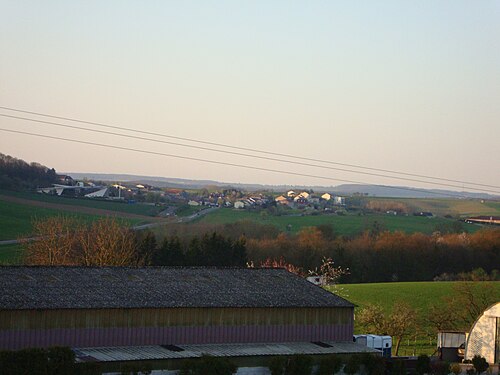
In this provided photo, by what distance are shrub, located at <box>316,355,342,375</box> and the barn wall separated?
3.97 m

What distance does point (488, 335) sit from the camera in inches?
1890

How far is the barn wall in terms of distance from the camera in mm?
35594

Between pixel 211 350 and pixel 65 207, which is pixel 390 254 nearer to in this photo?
pixel 65 207

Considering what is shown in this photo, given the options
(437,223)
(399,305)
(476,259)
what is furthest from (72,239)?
(437,223)

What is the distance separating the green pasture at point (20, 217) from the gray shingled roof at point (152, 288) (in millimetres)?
54935

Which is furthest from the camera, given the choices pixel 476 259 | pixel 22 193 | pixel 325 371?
pixel 22 193

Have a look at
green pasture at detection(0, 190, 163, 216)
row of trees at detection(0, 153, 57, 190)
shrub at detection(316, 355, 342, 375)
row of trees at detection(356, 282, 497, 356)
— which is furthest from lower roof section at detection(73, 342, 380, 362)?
row of trees at detection(0, 153, 57, 190)

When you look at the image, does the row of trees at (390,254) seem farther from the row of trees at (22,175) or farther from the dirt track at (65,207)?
the row of trees at (22,175)

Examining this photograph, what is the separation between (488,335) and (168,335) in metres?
18.0

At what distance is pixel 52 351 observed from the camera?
3216 centimetres

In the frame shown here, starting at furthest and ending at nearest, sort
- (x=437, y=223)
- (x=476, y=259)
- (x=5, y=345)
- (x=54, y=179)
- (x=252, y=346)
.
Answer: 1. (x=54, y=179)
2. (x=437, y=223)
3. (x=476, y=259)
4. (x=252, y=346)
5. (x=5, y=345)

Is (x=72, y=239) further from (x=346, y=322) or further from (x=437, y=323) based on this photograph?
(x=346, y=322)

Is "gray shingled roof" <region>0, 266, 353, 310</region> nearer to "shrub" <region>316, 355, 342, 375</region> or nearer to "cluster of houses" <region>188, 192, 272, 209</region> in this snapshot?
"shrub" <region>316, 355, 342, 375</region>

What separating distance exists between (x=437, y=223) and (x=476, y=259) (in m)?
49.3
